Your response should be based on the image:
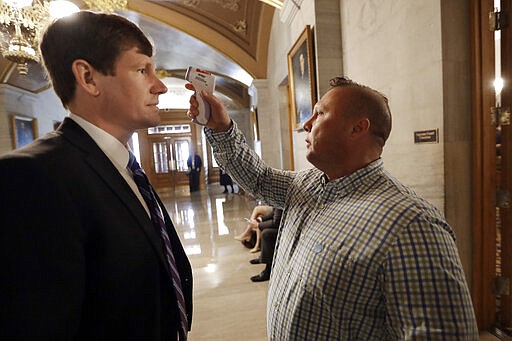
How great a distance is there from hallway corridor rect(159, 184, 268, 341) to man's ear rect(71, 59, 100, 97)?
230cm

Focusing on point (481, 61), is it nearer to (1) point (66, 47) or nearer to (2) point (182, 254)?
(2) point (182, 254)

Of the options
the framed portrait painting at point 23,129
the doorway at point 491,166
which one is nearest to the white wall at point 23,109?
the framed portrait painting at point 23,129

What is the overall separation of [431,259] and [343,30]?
301cm

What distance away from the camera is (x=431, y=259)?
29.4 inches

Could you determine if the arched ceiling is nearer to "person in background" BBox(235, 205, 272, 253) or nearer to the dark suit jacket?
"person in background" BBox(235, 205, 272, 253)

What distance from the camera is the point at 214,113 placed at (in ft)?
4.13

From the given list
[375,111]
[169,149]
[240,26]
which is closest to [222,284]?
[375,111]

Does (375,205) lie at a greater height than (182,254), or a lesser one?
greater

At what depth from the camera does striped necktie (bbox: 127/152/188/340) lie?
3.10ft

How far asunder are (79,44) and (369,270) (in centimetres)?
101

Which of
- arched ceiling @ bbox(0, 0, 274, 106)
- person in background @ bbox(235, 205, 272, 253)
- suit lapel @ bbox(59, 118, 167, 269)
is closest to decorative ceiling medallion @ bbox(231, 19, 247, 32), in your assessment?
arched ceiling @ bbox(0, 0, 274, 106)

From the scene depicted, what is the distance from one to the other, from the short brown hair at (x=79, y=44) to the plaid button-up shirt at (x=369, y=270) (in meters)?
0.81

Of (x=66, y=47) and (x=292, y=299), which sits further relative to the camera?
(x=292, y=299)

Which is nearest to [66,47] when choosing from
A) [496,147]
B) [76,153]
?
[76,153]
